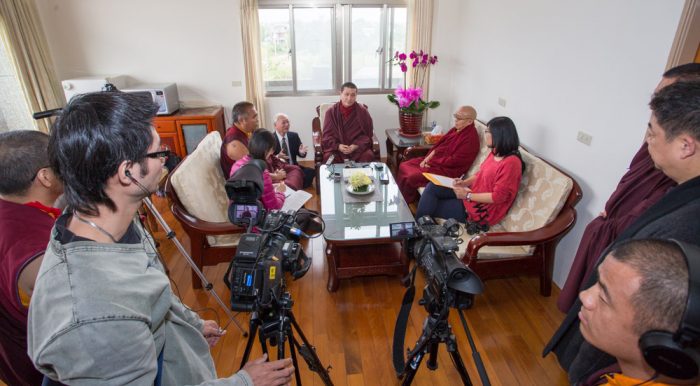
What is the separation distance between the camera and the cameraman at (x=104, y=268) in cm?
62

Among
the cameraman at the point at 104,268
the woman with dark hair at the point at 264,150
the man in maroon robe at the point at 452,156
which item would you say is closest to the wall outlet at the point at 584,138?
the man in maroon robe at the point at 452,156

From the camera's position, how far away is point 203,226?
6.79ft

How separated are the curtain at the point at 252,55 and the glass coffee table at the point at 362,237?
80.6 inches

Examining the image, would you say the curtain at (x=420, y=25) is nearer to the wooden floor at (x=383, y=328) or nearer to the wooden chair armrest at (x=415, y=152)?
the wooden chair armrest at (x=415, y=152)

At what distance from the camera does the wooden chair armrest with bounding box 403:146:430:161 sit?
3.48 meters

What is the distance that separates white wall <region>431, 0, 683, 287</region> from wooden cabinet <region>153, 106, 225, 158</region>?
9.53ft

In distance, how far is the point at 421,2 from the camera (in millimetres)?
3855

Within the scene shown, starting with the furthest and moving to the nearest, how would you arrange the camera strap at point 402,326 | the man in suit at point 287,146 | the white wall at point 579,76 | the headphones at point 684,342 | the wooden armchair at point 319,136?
the wooden armchair at point 319,136 → the man in suit at point 287,146 → the white wall at point 579,76 → the camera strap at point 402,326 → the headphones at point 684,342

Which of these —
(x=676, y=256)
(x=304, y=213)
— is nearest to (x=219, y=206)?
(x=304, y=213)

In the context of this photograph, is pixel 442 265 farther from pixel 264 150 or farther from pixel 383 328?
pixel 264 150

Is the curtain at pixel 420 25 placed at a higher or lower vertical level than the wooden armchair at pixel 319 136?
higher

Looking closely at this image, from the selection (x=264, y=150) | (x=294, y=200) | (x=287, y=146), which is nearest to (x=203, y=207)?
(x=264, y=150)

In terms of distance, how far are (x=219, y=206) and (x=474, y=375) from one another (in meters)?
1.85

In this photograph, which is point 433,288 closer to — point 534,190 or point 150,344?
point 150,344
